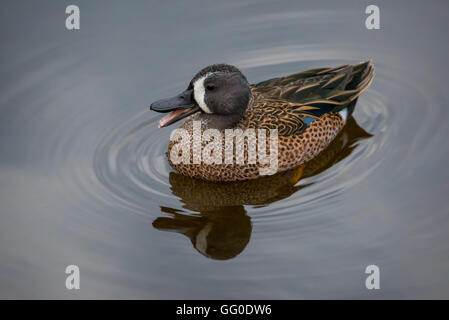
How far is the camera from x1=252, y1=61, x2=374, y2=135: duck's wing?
780 cm

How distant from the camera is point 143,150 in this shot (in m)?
8.30

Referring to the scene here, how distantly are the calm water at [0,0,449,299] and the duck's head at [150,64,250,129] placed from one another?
2.53 ft

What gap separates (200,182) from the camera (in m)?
7.80

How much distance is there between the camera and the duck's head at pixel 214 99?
292 inches

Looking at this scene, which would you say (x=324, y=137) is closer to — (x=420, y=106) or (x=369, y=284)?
(x=420, y=106)

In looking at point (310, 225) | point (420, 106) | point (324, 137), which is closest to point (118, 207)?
point (310, 225)

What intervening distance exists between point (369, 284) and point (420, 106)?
3171 millimetres
